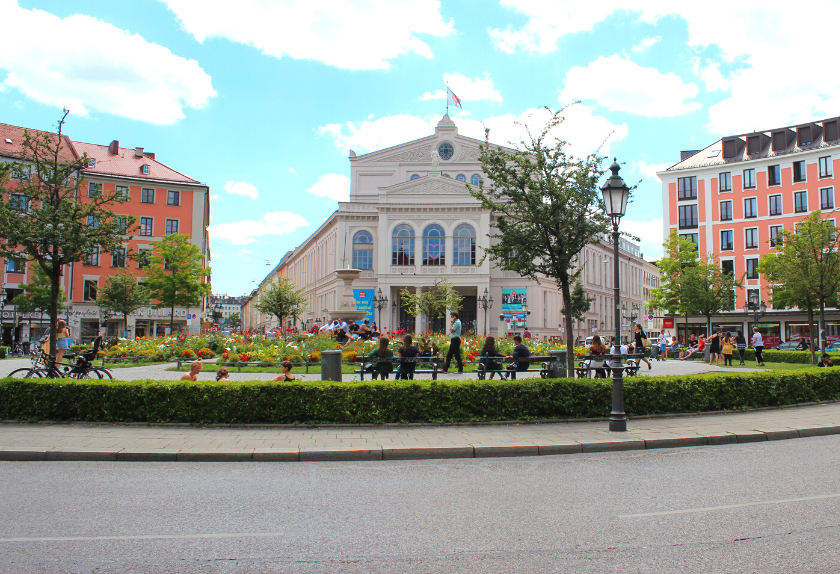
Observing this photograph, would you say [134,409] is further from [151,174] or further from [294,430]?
[151,174]

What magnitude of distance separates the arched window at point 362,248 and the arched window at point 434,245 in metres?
7.72

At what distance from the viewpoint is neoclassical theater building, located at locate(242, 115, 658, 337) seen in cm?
5888

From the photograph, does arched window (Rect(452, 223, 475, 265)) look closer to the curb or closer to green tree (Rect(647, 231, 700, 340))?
green tree (Rect(647, 231, 700, 340))

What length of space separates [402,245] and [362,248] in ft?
21.7

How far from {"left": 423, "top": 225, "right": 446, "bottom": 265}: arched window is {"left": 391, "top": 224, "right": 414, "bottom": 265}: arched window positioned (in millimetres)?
1358

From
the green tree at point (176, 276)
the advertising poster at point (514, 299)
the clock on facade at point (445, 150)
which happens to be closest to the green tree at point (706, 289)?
the advertising poster at point (514, 299)

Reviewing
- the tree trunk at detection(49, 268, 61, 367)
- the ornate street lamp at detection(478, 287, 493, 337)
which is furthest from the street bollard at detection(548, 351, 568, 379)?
the ornate street lamp at detection(478, 287, 493, 337)

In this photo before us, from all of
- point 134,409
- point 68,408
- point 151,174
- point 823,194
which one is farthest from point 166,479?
point 823,194

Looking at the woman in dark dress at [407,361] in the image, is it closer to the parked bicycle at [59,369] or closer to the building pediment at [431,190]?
the parked bicycle at [59,369]

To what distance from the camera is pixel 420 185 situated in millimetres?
60156

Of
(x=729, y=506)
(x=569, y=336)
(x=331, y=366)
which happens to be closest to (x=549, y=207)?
(x=569, y=336)

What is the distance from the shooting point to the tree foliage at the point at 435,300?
176 ft

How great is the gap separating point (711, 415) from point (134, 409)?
1099 cm

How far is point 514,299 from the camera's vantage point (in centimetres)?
5953
